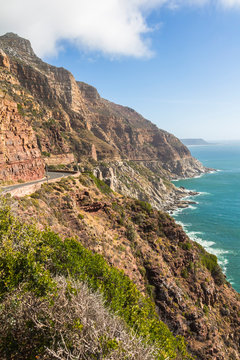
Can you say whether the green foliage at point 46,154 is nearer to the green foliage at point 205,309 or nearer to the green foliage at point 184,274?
the green foliage at point 184,274

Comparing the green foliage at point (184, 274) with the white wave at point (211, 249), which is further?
the white wave at point (211, 249)

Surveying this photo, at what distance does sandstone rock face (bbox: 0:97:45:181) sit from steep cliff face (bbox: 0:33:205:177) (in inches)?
1464

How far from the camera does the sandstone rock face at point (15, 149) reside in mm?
32469

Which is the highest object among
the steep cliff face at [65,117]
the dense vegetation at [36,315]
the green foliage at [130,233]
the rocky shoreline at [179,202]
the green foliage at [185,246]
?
the steep cliff face at [65,117]

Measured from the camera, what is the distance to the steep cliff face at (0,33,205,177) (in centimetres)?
8231

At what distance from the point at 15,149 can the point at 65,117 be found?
262 feet

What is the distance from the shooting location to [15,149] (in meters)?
34.2

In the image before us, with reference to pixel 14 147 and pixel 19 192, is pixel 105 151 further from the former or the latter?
pixel 19 192

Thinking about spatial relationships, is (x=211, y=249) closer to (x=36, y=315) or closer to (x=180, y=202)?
(x=180, y=202)

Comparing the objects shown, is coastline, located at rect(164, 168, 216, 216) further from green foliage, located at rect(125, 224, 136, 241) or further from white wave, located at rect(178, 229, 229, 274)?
green foliage, located at rect(125, 224, 136, 241)

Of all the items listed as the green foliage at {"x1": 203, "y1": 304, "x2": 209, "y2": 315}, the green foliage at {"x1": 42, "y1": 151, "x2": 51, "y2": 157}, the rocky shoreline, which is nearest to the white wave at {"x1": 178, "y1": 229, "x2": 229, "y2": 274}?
the green foliage at {"x1": 203, "y1": 304, "x2": 209, "y2": 315}

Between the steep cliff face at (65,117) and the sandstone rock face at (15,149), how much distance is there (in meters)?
37.2

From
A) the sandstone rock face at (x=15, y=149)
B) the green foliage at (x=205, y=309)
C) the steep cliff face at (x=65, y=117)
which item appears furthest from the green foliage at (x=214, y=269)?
the steep cliff face at (x=65, y=117)

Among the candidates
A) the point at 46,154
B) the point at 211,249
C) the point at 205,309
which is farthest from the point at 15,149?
the point at 211,249
